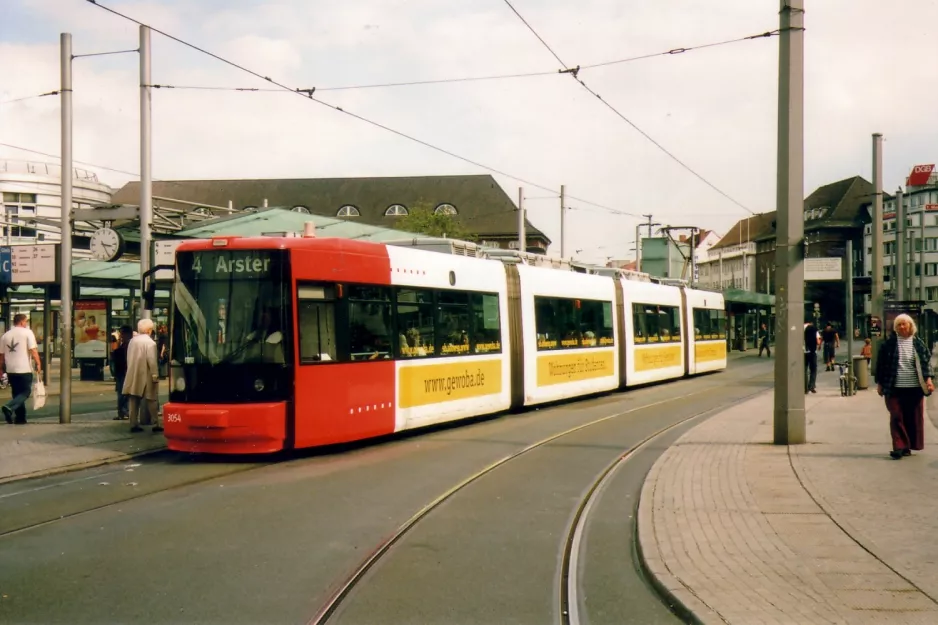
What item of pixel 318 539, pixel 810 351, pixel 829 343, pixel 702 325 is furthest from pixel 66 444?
pixel 829 343

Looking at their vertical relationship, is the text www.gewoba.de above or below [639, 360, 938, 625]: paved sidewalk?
above

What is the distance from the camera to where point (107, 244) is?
19.3m

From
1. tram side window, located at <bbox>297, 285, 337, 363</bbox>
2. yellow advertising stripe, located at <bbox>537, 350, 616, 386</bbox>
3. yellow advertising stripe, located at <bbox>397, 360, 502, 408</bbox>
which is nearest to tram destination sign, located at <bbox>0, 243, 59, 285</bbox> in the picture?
tram side window, located at <bbox>297, 285, 337, 363</bbox>

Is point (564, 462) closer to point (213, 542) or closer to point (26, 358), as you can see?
point (213, 542)

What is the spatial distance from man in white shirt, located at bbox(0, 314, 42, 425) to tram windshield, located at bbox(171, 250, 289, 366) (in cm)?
492

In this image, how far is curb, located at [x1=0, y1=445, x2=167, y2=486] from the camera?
35.7ft

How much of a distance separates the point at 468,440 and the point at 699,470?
4.40 m

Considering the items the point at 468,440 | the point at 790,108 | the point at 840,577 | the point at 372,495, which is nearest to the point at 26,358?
the point at 468,440

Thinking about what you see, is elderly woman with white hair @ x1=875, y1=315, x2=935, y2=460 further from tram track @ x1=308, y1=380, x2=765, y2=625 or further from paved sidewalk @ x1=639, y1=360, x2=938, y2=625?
tram track @ x1=308, y1=380, x2=765, y2=625

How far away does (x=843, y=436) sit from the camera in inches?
541

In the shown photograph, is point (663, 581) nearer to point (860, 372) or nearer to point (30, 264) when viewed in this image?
point (30, 264)

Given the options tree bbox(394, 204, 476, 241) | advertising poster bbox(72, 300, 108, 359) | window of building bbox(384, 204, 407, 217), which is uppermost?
window of building bbox(384, 204, 407, 217)

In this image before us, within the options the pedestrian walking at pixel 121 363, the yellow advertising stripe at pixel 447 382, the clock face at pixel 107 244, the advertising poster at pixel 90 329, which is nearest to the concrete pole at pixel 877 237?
the yellow advertising stripe at pixel 447 382

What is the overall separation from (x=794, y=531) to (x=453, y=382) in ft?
28.3
